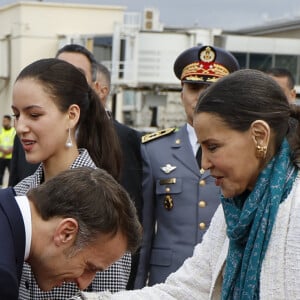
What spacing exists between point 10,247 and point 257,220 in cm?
77

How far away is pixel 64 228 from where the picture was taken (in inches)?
96.2

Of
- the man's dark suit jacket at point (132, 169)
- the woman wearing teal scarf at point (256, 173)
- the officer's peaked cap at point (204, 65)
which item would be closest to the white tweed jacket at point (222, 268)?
the woman wearing teal scarf at point (256, 173)

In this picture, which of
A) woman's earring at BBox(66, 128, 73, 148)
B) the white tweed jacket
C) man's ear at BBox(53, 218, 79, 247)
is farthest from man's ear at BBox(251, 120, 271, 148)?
woman's earring at BBox(66, 128, 73, 148)

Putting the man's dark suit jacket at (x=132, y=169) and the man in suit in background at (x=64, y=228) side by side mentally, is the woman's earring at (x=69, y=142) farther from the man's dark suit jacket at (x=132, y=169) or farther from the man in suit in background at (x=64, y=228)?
the man's dark suit jacket at (x=132, y=169)

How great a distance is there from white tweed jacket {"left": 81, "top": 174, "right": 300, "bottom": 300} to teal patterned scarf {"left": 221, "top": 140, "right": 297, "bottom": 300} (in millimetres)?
24

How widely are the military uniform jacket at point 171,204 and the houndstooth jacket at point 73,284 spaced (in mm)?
989

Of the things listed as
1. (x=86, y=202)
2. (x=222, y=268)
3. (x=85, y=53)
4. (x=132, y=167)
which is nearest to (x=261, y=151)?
(x=222, y=268)

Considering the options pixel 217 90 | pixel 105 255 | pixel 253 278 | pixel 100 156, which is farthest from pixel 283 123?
pixel 100 156

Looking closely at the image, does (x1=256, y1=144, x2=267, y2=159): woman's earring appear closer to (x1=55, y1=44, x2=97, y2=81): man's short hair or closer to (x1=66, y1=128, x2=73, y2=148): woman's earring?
(x1=66, y1=128, x2=73, y2=148): woman's earring

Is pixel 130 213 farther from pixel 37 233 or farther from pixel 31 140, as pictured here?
pixel 31 140

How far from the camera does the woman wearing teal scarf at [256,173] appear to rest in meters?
2.68

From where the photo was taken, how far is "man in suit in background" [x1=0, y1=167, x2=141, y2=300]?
240cm

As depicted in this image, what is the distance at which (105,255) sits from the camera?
2592 mm

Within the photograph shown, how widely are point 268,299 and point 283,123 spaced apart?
20.7 inches
